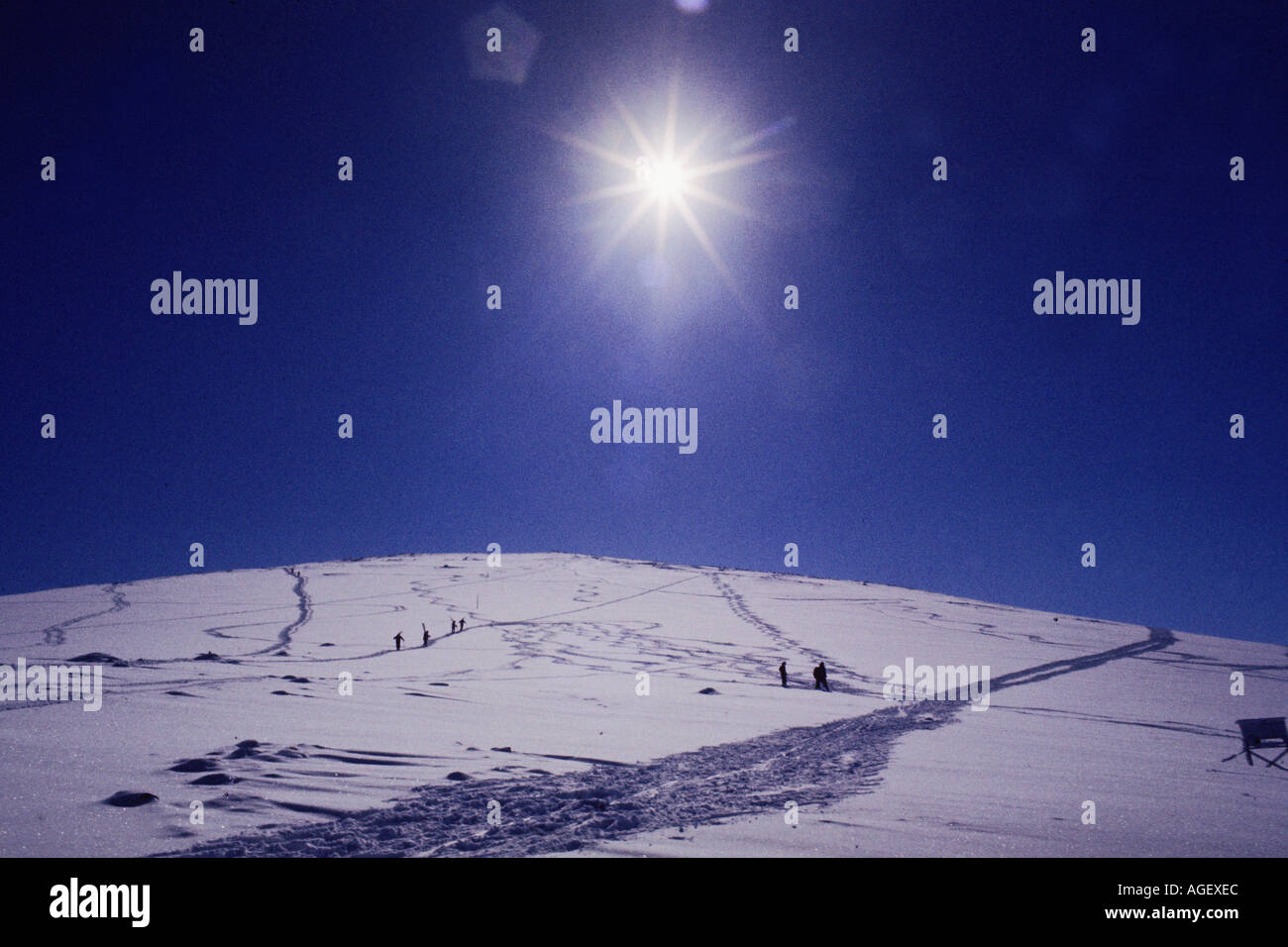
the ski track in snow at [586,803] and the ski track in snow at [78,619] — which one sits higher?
the ski track in snow at [586,803]

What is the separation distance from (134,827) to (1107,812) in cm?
873

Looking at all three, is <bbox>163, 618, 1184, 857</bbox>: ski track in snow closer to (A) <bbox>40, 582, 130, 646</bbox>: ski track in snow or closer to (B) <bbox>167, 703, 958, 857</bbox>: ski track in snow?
(B) <bbox>167, 703, 958, 857</bbox>: ski track in snow

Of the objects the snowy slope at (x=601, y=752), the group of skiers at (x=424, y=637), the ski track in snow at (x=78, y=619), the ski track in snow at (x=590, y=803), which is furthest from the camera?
the group of skiers at (x=424, y=637)

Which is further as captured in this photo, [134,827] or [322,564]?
[322,564]

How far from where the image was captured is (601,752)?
9.11 metres

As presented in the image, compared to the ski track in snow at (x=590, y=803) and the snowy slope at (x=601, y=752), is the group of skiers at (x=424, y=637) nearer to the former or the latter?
the snowy slope at (x=601, y=752)

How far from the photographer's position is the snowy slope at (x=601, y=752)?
18.4 feet

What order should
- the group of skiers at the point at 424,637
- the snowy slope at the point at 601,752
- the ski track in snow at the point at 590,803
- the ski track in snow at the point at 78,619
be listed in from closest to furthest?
the ski track in snow at the point at 590,803 < the snowy slope at the point at 601,752 < the ski track in snow at the point at 78,619 < the group of skiers at the point at 424,637

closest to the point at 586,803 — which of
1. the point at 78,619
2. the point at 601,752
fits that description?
the point at 601,752

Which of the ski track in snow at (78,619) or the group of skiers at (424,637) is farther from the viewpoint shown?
the group of skiers at (424,637)

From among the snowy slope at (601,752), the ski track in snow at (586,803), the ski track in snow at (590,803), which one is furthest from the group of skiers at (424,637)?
the ski track in snow at (586,803)

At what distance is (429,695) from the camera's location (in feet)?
42.8
